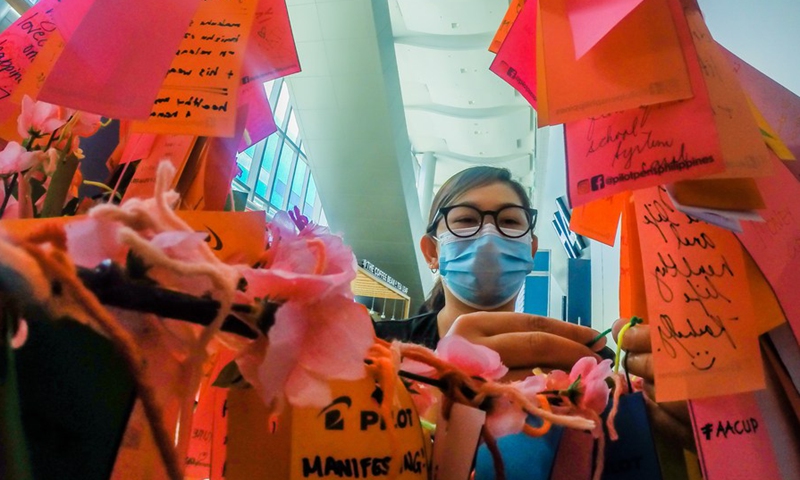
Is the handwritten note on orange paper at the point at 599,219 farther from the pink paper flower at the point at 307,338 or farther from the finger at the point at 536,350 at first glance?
the pink paper flower at the point at 307,338

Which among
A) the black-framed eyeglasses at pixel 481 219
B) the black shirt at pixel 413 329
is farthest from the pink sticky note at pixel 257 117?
the black shirt at pixel 413 329

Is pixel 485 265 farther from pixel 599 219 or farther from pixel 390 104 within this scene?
pixel 390 104

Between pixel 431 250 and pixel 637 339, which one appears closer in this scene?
pixel 637 339

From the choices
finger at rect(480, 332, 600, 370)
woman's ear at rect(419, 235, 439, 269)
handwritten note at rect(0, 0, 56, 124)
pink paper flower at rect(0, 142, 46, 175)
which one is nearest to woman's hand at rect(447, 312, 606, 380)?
finger at rect(480, 332, 600, 370)

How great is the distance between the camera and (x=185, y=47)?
325 millimetres

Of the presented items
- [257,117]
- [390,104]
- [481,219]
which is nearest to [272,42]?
[257,117]

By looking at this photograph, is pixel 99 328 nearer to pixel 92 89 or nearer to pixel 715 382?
pixel 92 89

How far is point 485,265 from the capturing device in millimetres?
842

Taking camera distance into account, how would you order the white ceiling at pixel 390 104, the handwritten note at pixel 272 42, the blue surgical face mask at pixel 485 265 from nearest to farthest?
the handwritten note at pixel 272 42 < the blue surgical face mask at pixel 485 265 < the white ceiling at pixel 390 104

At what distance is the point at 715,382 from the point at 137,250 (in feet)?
1.02

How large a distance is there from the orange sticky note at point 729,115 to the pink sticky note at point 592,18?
6 centimetres

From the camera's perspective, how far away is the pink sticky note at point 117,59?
26cm

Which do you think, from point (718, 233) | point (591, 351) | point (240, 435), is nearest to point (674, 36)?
point (718, 233)

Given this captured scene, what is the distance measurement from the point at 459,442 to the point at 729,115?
274 mm
